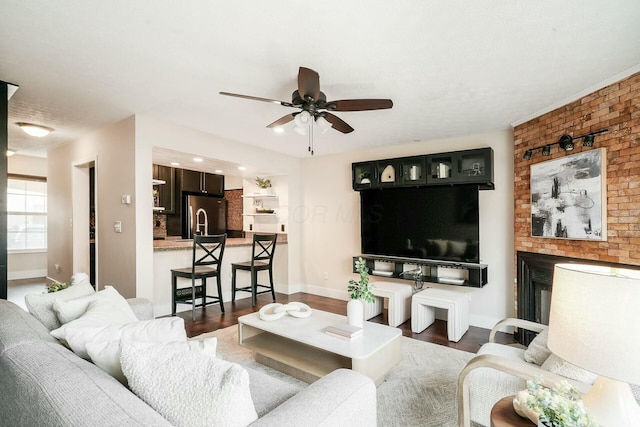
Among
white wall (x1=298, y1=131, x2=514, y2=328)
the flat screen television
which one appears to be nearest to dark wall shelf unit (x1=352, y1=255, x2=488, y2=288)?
the flat screen television

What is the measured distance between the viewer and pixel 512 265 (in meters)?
3.86

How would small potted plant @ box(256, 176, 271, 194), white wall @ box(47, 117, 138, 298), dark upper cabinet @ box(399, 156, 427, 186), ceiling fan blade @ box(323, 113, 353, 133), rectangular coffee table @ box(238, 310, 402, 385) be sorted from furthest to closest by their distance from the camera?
small potted plant @ box(256, 176, 271, 194) → dark upper cabinet @ box(399, 156, 427, 186) → white wall @ box(47, 117, 138, 298) → ceiling fan blade @ box(323, 113, 353, 133) → rectangular coffee table @ box(238, 310, 402, 385)

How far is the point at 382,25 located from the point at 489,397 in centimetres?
226

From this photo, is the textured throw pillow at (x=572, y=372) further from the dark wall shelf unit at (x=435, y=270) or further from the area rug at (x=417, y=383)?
the dark wall shelf unit at (x=435, y=270)

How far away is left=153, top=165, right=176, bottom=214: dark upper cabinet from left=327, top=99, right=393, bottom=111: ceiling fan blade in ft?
14.9

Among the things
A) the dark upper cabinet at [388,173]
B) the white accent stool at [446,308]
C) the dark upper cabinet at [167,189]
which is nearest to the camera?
the white accent stool at [446,308]

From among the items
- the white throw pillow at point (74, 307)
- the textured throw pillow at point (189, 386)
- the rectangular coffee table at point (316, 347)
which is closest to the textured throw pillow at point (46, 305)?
the white throw pillow at point (74, 307)

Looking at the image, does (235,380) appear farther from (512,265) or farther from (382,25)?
(512,265)

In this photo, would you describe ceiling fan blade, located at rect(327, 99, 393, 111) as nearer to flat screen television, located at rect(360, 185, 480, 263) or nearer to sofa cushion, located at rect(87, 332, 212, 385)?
sofa cushion, located at rect(87, 332, 212, 385)

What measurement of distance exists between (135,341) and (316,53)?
2.01 m

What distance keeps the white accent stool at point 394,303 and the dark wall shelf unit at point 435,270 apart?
8.7 inches

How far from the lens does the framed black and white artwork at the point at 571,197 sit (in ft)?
8.45

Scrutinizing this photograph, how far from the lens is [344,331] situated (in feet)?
7.69

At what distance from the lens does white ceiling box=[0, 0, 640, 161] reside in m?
1.75
